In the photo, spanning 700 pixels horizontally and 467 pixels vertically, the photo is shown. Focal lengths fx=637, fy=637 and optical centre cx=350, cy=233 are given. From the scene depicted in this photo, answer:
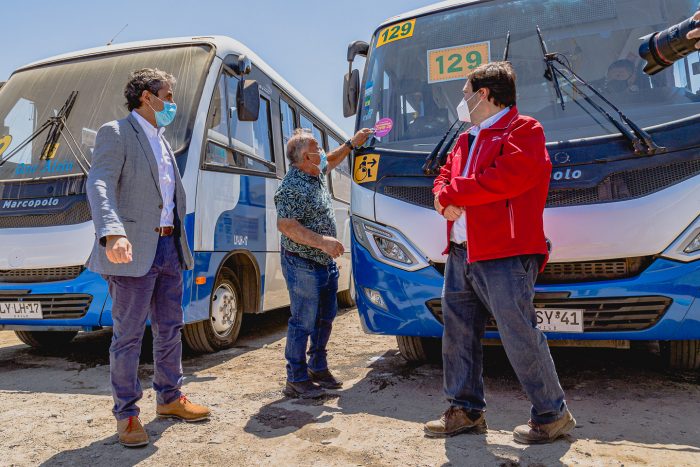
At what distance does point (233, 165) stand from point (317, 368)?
2147 millimetres

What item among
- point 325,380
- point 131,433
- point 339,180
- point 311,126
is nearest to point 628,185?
point 325,380

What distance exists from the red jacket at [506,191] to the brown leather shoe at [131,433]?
186 cm

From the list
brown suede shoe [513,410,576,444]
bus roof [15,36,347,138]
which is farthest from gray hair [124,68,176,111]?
brown suede shoe [513,410,576,444]

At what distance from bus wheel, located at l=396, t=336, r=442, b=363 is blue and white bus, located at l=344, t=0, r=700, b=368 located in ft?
0.04

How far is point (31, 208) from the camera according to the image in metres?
5.04

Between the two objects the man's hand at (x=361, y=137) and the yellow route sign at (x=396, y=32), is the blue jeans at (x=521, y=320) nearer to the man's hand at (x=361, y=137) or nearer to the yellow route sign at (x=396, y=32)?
the man's hand at (x=361, y=137)

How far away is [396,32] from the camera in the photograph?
4.90 metres

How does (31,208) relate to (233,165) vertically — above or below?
below

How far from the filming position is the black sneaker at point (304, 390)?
4.10 meters

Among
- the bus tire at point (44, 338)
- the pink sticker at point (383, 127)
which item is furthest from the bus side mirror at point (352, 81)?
the bus tire at point (44, 338)

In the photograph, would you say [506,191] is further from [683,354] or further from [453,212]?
[683,354]

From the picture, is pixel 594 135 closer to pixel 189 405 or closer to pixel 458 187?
pixel 458 187

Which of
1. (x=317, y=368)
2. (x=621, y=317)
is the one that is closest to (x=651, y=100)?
(x=621, y=317)

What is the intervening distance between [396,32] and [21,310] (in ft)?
12.0
